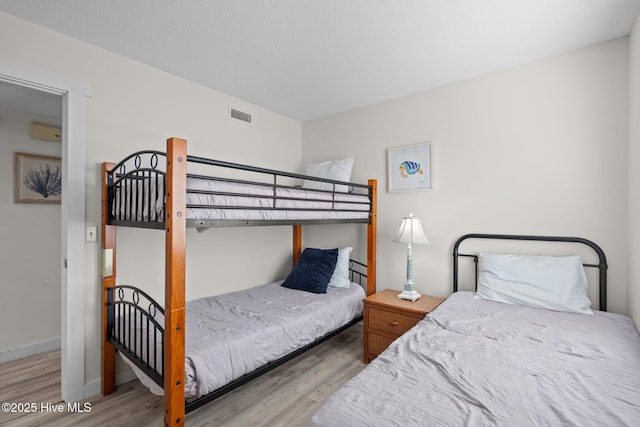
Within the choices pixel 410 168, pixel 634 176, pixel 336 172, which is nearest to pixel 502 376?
pixel 634 176

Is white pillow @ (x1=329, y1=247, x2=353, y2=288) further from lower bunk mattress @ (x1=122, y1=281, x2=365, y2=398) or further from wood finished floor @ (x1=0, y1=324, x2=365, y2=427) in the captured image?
wood finished floor @ (x1=0, y1=324, x2=365, y2=427)

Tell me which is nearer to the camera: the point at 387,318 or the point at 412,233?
the point at 387,318

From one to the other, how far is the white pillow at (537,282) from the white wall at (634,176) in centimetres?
24

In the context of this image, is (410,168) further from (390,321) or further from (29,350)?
(29,350)

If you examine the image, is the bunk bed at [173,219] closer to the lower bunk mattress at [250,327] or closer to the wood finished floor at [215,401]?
the lower bunk mattress at [250,327]

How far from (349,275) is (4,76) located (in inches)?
122

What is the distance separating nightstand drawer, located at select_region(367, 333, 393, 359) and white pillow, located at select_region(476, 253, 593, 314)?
831 millimetres

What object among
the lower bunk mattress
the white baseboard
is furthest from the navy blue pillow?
the white baseboard

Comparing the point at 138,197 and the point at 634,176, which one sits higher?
the point at 634,176

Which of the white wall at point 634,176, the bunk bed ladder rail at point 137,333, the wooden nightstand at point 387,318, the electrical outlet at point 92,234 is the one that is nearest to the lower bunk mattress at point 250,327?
the bunk bed ladder rail at point 137,333

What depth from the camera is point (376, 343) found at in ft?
8.13

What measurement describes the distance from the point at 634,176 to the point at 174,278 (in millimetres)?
2696

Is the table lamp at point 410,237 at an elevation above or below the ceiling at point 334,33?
below

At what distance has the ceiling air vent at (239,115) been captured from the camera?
3055 mm
